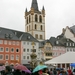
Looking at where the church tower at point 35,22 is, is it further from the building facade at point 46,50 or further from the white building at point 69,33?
the building facade at point 46,50

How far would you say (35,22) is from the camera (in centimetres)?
9838

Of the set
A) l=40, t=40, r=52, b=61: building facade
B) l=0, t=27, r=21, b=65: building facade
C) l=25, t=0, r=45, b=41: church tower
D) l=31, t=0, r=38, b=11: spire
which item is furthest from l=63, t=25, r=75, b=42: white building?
l=0, t=27, r=21, b=65: building facade

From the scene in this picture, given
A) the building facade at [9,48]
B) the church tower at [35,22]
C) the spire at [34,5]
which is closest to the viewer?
the building facade at [9,48]

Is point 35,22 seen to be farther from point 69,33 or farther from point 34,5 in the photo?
point 69,33

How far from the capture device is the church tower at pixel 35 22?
313 ft

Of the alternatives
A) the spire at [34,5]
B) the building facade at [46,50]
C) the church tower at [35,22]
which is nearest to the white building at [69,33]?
the church tower at [35,22]

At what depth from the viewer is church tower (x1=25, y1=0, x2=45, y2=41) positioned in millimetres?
95312

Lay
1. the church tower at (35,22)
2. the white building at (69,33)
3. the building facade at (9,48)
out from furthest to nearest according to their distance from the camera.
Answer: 1. the church tower at (35,22)
2. the white building at (69,33)
3. the building facade at (9,48)

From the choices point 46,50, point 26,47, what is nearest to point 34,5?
point 46,50

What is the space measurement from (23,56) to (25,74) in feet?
201

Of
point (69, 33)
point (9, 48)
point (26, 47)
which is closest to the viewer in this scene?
point (9, 48)

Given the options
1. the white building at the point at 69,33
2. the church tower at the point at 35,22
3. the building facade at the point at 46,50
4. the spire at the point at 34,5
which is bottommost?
the building facade at the point at 46,50

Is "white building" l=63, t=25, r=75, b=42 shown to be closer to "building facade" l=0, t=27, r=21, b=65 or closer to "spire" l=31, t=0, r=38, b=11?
"spire" l=31, t=0, r=38, b=11

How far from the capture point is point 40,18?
328ft
